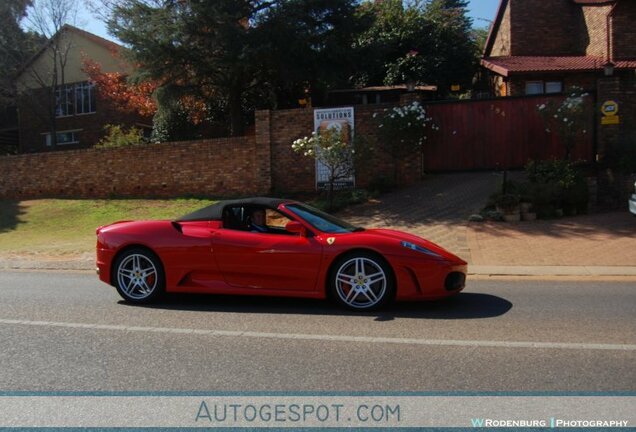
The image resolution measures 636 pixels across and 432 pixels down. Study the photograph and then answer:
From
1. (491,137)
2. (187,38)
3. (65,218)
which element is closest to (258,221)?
(491,137)

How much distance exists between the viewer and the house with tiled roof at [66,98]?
96.8ft

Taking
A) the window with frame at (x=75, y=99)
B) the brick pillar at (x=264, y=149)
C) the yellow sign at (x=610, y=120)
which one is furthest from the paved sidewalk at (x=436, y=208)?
the window with frame at (x=75, y=99)

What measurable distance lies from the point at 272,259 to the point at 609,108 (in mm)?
12228

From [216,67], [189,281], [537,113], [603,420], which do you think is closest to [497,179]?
[537,113]

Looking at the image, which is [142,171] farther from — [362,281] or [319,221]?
[362,281]

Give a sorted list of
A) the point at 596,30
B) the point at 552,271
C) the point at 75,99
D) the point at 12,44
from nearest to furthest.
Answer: the point at 552,271 → the point at 596,30 → the point at 12,44 → the point at 75,99

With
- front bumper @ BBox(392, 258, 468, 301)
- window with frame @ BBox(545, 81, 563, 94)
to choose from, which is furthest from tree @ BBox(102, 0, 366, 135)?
front bumper @ BBox(392, 258, 468, 301)

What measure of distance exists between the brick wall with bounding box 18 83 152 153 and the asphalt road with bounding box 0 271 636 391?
81.1ft

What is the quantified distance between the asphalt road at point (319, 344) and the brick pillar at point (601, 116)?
29.1 ft

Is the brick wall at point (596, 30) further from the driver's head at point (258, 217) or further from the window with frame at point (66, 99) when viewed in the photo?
the window with frame at point (66, 99)

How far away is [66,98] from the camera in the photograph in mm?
32062

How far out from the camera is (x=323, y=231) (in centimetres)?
646

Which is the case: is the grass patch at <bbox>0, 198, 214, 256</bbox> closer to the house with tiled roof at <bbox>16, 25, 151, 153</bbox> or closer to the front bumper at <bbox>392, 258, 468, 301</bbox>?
the front bumper at <bbox>392, 258, 468, 301</bbox>

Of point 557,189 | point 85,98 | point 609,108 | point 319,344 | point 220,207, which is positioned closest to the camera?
point 319,344
